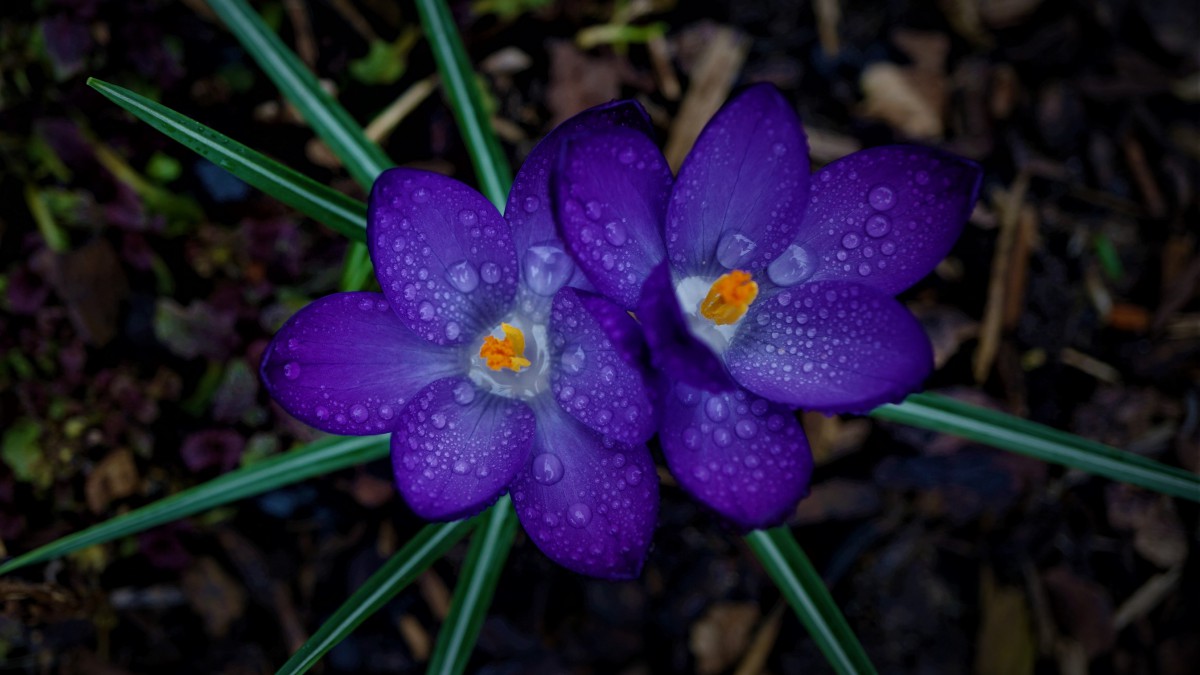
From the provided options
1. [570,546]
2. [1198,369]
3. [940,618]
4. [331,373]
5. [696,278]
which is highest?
[331,373]

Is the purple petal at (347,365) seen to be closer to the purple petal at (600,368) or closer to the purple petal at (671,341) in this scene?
the purple petal at (600,368)

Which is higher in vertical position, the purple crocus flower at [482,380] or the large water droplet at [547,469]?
the purple crocus flower at [482,380]

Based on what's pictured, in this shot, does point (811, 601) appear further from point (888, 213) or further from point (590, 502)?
point (888, 213)

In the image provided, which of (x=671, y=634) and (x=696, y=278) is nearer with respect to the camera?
(x=696, y=278)

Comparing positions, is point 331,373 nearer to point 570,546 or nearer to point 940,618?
point 570,546

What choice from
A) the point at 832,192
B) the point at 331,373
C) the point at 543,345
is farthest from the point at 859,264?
the point at 331,373

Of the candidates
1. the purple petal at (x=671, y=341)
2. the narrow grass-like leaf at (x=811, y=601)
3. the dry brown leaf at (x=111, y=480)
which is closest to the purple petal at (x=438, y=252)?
the purple petal at (x=671, y=341)
